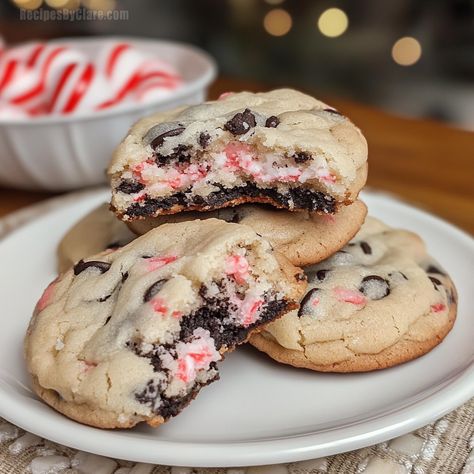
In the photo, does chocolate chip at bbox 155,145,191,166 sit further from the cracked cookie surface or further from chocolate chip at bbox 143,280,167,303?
chocolate chip at bbox 143,280,167,303

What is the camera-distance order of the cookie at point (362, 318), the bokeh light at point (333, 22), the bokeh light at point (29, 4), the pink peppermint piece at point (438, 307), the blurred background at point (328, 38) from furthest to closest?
the bokeh light at point (29, 4), the bokeh light at point (333, 22), the blurred background at point (328, 38), the pink peppermint piece at point (438, 307), the cookie at point (362, 318)

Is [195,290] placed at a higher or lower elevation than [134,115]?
higher

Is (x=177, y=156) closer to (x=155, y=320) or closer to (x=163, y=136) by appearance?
(x=163, y=136)

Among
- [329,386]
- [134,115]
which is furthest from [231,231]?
[134,115]

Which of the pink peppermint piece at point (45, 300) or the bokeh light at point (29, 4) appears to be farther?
the bokeh light at point (29, 4)

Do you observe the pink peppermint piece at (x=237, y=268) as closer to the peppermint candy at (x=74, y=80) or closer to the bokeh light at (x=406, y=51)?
the peppermint candy at (x=74, y=80)

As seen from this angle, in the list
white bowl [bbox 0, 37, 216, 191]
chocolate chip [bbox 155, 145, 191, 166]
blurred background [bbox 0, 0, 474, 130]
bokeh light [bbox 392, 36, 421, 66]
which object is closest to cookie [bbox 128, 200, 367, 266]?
chocolate chip [bbox 155, 145, 191, 166]

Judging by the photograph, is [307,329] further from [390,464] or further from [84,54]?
[84,54]

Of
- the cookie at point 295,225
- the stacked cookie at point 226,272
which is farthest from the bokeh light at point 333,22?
the cookie at point 295,225

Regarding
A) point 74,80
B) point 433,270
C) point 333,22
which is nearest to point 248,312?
point 433,270
